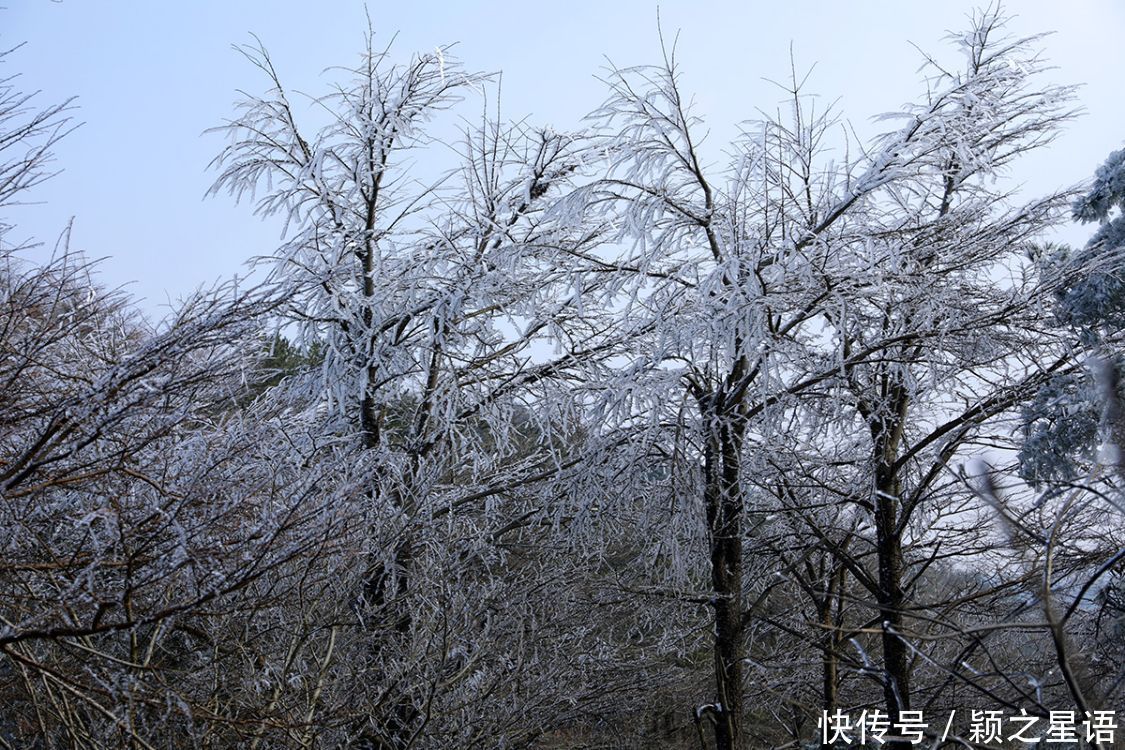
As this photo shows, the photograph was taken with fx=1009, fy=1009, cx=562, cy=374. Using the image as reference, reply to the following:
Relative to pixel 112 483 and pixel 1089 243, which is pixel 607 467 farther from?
pixel 1089 243

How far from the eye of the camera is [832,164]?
702 cm

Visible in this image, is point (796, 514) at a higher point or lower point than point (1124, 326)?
lower

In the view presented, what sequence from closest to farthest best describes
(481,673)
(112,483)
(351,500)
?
(112,483), (351,500), (481,673)

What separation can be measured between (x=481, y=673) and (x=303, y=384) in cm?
312

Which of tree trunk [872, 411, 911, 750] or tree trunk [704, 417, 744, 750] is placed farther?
tree trunk [872, 411, 911, 750]

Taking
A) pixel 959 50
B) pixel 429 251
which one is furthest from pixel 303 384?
pixel 959 50

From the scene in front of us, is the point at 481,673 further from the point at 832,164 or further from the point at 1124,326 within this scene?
the point at 1124,326

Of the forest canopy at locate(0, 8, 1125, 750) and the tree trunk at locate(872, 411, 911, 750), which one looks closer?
the forest canopy at locate(0, 8, 1125, 750)

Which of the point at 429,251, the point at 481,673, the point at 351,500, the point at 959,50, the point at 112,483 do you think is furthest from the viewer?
the point at 429,251

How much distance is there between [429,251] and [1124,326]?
5.36m

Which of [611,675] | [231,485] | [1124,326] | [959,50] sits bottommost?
[611,675]

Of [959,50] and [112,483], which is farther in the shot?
[959,50]

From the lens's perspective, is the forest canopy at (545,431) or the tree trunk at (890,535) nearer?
the forest canopy at (545,431)

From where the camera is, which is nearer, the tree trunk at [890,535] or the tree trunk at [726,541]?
the tree trunk at [726,541]
